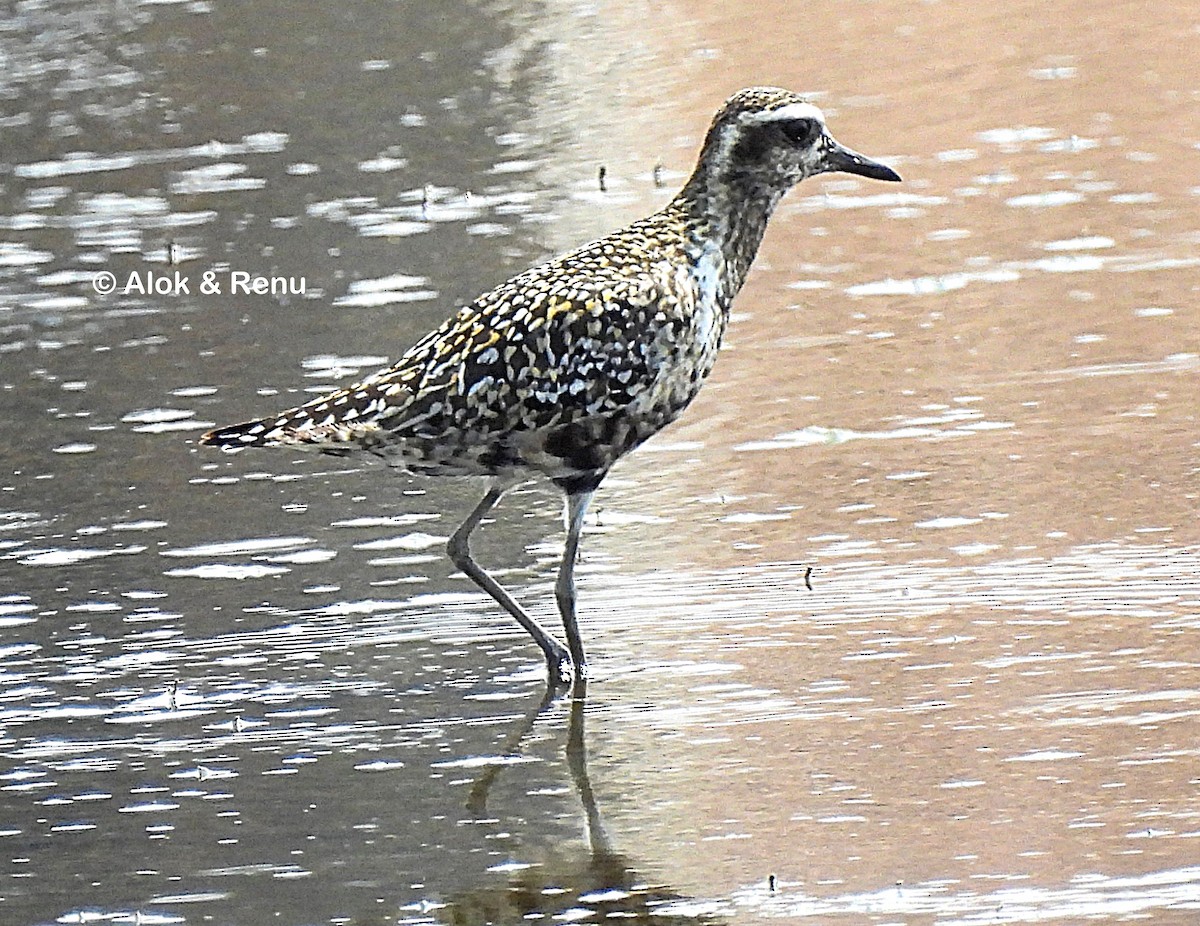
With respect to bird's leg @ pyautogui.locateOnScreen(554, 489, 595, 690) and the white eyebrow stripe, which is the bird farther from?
the white eyebrow stripe

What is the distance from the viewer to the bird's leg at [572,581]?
6953 millimetres

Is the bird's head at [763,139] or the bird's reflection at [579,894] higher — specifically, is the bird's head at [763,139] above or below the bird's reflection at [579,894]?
above

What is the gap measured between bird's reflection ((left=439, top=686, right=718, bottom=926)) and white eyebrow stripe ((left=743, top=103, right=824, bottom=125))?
2.38 m

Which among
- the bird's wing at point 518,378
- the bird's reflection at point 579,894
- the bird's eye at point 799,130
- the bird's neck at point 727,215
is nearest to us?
the bird's reflection at point 579,894

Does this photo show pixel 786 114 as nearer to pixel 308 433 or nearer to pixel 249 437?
pixel 308 433

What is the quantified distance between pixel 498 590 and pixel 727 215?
1269 mm

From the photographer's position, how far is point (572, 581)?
23.3 feet

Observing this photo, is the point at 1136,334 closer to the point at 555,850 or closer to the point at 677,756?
the point at 677,756

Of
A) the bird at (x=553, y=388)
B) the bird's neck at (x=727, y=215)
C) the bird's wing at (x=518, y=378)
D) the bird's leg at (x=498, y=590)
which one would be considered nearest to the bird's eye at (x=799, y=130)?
the bird's neck at (x=727, y=215)

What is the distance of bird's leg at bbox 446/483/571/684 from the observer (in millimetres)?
6930

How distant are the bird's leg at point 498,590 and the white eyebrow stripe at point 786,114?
1.28m

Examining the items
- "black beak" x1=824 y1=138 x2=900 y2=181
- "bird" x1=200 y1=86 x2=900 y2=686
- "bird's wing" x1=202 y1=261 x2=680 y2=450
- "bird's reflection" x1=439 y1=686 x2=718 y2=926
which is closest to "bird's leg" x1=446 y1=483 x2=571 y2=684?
"bird" x1=200 y1=86 x2=900 y2=686

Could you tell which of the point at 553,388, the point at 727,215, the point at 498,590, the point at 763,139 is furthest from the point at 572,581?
the point at 763,139

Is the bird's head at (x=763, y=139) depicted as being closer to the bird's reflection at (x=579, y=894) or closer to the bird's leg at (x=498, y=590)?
the bird's leg at (x=498, y=590)
